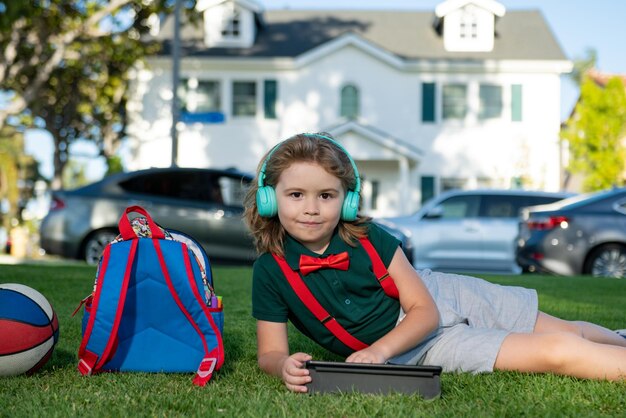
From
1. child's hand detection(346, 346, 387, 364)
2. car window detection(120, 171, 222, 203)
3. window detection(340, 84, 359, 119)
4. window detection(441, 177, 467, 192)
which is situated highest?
window detection(340, 84, 359, 119)

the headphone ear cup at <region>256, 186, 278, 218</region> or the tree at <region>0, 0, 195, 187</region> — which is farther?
the tree at <region>0, 0, 195, 187</region>

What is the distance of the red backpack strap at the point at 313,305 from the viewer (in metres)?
3.62

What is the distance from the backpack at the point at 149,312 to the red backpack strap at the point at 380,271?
79cm

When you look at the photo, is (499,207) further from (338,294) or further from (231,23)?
(231,23)

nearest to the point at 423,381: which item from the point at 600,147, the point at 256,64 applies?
the point at 256,64

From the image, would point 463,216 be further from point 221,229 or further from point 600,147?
point 600,147

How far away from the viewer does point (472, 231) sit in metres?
16.2

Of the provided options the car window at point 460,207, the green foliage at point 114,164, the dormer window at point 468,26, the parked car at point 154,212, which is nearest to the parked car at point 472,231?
the car window at point 460,207

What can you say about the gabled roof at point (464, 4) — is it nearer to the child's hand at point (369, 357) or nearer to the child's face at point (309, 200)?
the child's face at point (309, 200)

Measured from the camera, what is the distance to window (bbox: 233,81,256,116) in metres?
27.6

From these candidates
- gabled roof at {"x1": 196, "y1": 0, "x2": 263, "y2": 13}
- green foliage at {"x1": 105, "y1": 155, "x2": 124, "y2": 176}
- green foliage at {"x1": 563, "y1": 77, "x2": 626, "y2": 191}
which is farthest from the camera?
green foliage at {"x1": 563, "y1": 77, "x2": 626, "y2": 191}

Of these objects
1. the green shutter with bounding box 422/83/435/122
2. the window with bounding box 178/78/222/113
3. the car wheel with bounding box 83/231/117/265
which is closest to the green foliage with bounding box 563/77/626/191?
the green shutter with bounding box 422/83/435/122

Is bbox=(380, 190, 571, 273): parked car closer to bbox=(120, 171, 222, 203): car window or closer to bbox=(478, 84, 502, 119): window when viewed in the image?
bbox=(120, 171, 222, 203): car window

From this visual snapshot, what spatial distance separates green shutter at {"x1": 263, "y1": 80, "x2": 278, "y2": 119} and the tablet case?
24.5 meters
